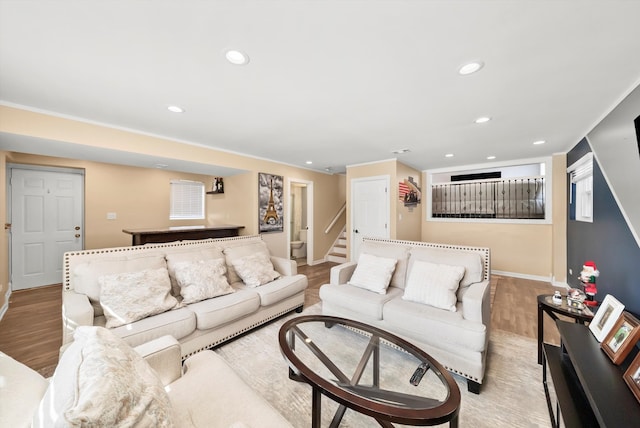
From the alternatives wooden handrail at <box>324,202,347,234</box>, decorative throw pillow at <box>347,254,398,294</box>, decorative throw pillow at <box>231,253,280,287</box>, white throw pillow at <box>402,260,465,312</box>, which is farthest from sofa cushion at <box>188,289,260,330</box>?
wooden handrail at <box>324,202,347,234</box>

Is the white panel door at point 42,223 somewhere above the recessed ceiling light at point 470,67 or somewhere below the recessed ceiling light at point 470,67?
below

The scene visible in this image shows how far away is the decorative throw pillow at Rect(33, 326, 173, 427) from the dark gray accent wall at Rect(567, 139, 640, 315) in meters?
3.27

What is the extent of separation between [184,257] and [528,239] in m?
5.72

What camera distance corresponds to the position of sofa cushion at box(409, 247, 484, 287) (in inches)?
88.5

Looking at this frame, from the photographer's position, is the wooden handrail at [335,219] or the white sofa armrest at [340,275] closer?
the white sofa armrest at [340,275]

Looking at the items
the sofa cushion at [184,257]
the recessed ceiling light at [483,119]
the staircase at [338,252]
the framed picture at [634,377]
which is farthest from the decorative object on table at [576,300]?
the staircase at [338,252]

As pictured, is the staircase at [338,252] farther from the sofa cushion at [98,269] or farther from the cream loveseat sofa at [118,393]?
the cream loveseat sofa at [118,393]

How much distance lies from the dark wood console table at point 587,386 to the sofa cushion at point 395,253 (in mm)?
1228

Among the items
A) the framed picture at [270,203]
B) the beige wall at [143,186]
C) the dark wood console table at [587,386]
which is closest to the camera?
the dark wood console table at [587,386]

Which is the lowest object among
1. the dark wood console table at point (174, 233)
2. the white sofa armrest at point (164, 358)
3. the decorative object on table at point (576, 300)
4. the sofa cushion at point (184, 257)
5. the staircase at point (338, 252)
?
the staircase at point (338, 252)

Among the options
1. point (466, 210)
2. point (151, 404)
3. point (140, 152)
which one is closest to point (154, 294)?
point (151, 404)

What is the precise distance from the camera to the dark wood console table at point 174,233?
3.55m

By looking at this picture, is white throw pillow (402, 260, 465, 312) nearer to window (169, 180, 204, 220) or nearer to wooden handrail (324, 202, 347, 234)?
wooden handrail (324, 202, 347, 234)

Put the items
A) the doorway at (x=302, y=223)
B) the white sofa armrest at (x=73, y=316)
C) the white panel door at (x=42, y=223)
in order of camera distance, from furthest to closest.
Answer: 1. the doorway at (x=302, y=223)
2. the white panel door at (x=42, y=223)
3. the white sofa armrest at (x=73, y=316)
